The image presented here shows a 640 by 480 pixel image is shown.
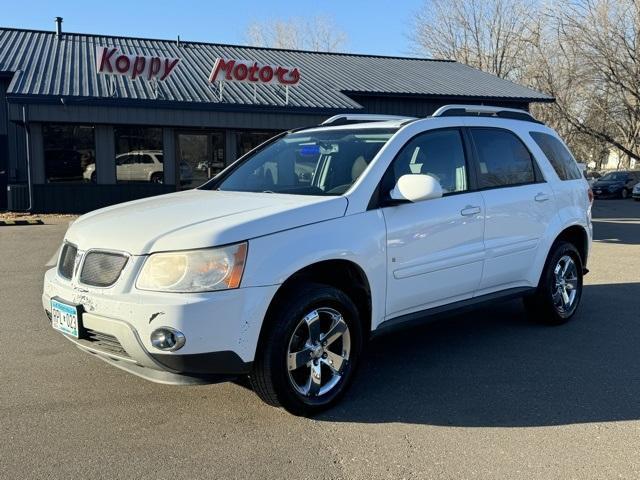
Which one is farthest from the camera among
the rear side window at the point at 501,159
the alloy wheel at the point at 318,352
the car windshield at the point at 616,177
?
the car windshield at the point at 616,177

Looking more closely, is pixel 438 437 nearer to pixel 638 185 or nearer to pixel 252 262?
pixel 252 262

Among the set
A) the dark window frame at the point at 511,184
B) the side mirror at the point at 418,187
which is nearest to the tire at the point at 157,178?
the dark window frame at the point at 511,184

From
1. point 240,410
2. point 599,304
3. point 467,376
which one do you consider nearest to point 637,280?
point 599,304

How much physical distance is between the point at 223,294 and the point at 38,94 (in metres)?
14.7

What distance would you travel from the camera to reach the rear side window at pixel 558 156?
18.8 feet

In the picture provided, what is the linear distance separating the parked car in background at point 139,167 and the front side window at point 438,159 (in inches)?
565

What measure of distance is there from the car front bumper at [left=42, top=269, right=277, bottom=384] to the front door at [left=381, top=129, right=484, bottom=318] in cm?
110

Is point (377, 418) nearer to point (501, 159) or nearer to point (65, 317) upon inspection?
point (65, 317)

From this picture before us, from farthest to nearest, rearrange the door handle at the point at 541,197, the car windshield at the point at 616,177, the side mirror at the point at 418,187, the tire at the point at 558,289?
the car windshield at the point at 616,177
the tire at the point at 558,289
the door handle at the point at 541,197
the side mirror at the point at 418,187

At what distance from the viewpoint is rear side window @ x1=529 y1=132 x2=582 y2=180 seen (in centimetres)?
574

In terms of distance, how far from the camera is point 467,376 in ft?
14.6

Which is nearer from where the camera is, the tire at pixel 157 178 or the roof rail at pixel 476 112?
the roof rail at pixel 476 112

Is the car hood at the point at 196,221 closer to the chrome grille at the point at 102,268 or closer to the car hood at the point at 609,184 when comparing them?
the chrome grille at the point at 102,268

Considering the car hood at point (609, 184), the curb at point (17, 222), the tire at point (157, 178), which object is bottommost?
the curb at point (17, 222)
